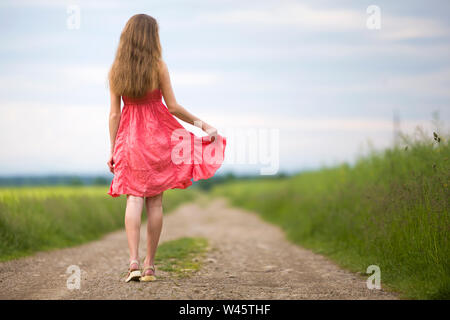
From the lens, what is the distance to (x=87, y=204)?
443 inches

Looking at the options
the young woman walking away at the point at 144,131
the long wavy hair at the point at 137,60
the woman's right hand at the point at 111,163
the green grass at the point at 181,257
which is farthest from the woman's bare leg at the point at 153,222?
the long wavy hair at the point at 137,60

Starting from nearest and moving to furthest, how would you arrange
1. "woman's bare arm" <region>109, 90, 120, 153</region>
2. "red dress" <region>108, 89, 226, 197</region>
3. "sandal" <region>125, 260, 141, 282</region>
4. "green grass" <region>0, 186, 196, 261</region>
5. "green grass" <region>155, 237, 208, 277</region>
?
"sandal" <region>125, 260, 141, 282</region>, "red dress" <region>108, 89, 226, 197</region>, "woman's bare arm" <region>109, 90, 120, 153</region>, "green grass" <region>155, 237, 208, 277</region>, "green grass" <region>0, 186, 196, 261</region>

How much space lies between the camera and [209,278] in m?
4.56

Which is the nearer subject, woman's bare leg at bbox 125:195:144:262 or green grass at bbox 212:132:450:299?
woman's bare leg at bbox 125:195:144:262

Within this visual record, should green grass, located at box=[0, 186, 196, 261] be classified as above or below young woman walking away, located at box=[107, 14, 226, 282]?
below

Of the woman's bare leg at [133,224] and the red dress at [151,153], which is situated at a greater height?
the red dress at [151,153]

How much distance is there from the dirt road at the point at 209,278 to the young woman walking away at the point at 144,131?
1.72 feet

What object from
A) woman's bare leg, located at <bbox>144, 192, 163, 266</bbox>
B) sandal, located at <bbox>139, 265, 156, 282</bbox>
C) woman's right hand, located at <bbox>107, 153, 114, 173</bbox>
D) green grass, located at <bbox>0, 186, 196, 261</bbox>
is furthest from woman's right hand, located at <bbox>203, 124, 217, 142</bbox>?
green grass, located at <bbox>0, 186, 196, 261</bbox>

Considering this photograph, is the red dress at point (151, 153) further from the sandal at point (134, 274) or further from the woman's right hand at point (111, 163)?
the sandal at point (134, 274)

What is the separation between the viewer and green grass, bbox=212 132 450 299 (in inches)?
167

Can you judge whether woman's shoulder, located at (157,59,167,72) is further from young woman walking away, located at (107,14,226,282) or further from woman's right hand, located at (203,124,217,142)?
woman's right hand, located at (203,124,217,142)

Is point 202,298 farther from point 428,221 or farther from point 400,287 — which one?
point 428,221

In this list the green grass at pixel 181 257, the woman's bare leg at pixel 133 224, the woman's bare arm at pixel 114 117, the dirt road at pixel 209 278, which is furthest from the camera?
the green grass at pixel 181 257

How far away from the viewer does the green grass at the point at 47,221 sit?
6734 mm
